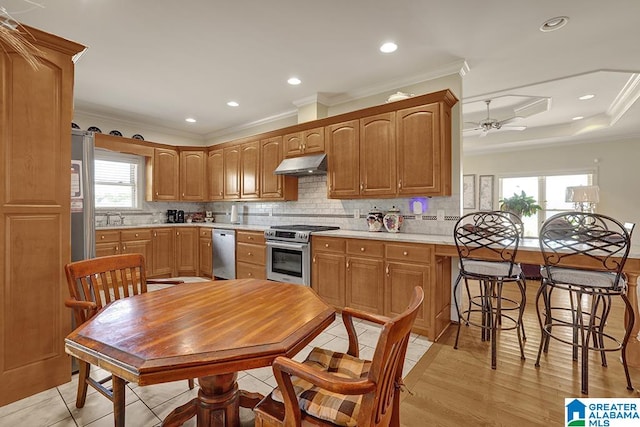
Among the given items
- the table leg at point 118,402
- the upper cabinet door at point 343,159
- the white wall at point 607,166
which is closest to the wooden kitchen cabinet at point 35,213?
the table leg at point 118,402

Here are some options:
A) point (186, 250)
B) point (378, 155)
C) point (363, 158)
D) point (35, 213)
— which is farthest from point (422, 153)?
point (186, 250)

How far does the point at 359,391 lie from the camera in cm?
93

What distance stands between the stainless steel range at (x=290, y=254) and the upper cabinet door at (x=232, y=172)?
146 centimetres

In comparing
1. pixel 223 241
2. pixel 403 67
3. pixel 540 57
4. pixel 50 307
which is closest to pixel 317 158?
pixel 403 67

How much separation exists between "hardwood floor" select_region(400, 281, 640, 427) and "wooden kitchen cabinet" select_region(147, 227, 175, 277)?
14.2 ft

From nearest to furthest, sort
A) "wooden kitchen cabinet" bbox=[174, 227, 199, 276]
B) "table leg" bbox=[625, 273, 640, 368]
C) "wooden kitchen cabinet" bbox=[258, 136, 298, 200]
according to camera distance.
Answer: "table leg" bbox=[625, 273, 640, 368], "wooden kitchen cabinet" bbox=[258, 136, 298, 200], "wooden kitchen cabinet" bbox=[174, 227, 199, 276]

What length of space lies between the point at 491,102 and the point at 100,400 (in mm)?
5992

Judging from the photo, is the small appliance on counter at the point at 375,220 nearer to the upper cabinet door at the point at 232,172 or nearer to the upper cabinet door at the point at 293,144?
the upper cabinet door at the point at 293,144

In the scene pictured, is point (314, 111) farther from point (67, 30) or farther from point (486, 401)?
point (486, 401)

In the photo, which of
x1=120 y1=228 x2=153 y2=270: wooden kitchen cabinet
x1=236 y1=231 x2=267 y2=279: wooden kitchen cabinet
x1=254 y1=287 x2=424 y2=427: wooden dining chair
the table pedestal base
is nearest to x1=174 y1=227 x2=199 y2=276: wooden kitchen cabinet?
x1=120 y1=228 x2=153 y2=270: wooden kitchen cabinet

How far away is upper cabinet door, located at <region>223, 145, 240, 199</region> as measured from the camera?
16.9 ft

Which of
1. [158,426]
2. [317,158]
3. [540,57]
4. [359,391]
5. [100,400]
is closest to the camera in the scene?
[359,391]

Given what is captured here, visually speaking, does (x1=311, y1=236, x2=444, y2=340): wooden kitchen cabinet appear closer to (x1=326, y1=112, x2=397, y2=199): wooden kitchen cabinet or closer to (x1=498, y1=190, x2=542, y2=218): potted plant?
(x1=326, y1=112, x2=397, y2=199): wooden kitchen cabinet

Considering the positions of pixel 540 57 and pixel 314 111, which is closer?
pixel 540 57
